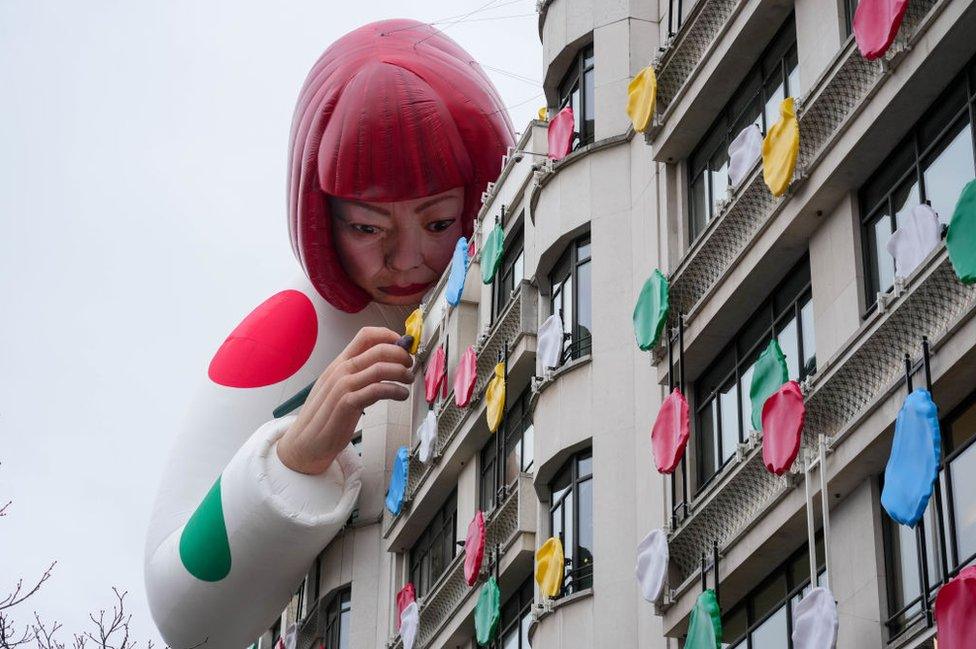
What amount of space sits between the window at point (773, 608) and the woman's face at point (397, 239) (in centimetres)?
1212

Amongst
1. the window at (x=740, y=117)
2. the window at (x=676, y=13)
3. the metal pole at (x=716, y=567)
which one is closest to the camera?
the metal pole at (x=716, y=567)

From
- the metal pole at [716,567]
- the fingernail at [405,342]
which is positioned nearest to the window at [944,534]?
the metal pole at [716,567]

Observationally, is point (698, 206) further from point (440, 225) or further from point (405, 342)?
point (440, 225)

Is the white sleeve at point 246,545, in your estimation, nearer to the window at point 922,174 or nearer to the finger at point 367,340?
the finger at point 367,340

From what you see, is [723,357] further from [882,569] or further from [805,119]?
[882,569]

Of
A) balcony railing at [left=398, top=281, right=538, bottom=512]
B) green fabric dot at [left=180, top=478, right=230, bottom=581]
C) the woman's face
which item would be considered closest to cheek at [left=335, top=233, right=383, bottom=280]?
the woman's face

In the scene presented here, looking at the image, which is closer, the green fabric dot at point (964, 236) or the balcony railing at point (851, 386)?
the green fabric dot at point (964, 236)

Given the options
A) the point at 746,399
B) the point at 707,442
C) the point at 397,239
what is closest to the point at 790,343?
the point at 746,399

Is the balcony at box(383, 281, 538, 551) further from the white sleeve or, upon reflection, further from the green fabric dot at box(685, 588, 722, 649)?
the green fabric dot at box(685, 588, 722, 649)

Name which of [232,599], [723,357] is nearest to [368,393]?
[232,599]

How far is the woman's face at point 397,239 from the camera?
30.2 metres

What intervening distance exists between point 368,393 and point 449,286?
7.65 ft

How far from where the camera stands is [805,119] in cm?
1923

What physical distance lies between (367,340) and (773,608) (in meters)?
11.7
